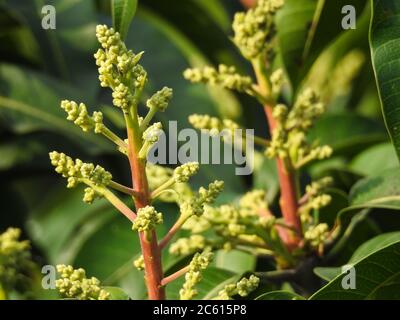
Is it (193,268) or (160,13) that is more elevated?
(160,13)

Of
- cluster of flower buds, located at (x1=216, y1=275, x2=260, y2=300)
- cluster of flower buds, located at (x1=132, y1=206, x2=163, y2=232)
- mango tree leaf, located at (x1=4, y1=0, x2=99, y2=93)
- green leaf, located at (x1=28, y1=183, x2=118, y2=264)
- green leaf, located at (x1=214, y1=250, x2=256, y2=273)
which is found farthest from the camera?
mango tree leaf, located at (x1=4, y1=0, x2=99, y2=93)

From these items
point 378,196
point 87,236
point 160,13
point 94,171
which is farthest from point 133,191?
point 160,13

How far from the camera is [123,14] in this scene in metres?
1.45

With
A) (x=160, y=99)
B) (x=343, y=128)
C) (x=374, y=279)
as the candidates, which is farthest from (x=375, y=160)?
(x=160, y=99)

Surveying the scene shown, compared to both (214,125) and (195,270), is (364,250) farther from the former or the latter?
(195,270)

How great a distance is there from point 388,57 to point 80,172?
59 centimetres

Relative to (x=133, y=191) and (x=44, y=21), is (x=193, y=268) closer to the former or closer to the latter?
(x=133, y=191)

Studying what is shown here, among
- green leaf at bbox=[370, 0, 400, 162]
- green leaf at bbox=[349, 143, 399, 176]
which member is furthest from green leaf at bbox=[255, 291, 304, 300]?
green leaf at bbox=[349, 143, 399, 176]

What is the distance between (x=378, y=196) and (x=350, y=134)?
30.5 inches

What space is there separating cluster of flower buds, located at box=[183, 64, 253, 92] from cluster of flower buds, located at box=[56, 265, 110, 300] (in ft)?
1.72

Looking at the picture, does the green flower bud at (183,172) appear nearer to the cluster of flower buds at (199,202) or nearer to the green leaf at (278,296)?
the cluster of flower buds at (199,202)

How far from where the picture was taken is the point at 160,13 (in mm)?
2873

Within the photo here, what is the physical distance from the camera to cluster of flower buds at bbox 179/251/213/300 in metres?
1.40

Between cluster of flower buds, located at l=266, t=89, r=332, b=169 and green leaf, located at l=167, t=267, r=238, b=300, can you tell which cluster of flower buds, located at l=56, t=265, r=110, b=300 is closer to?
green leaf, located at l=167, t=267, r=238, b=300
